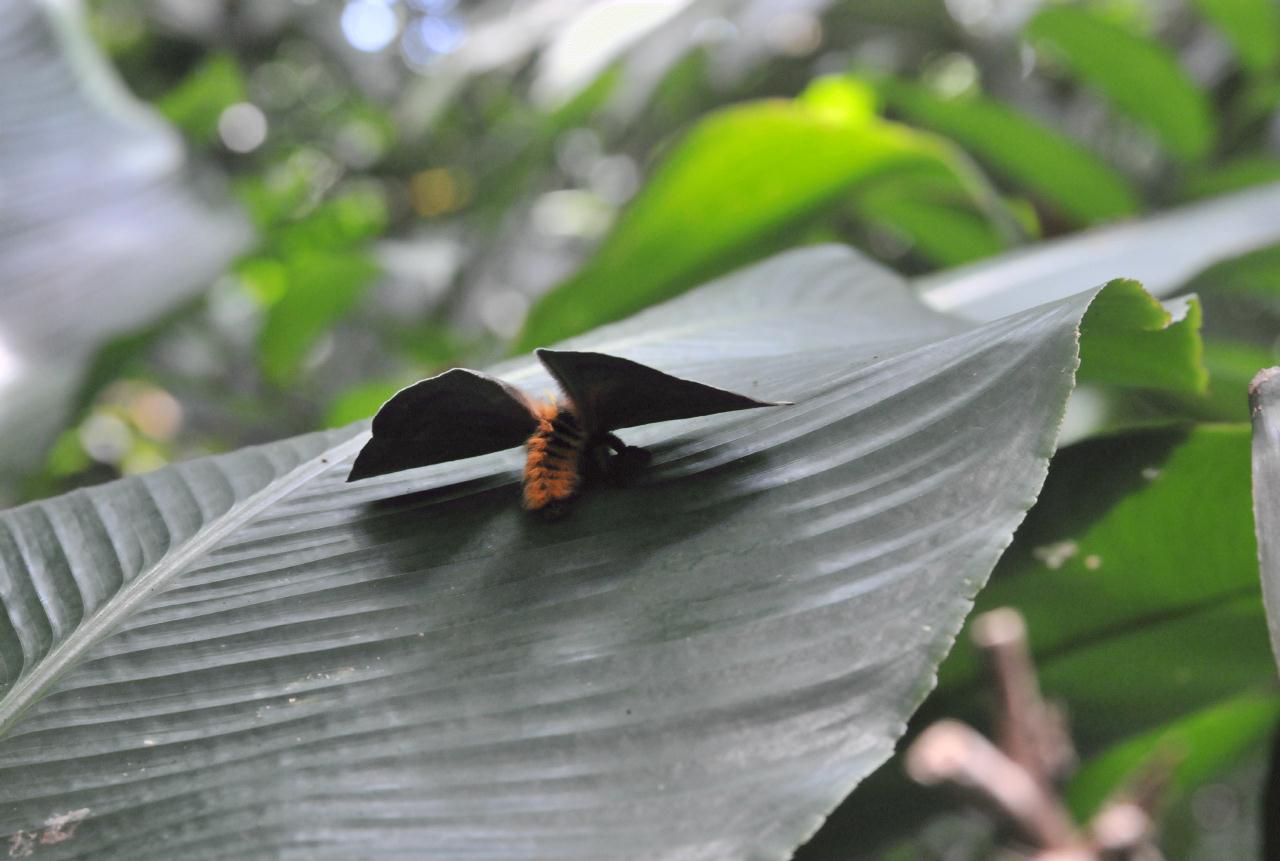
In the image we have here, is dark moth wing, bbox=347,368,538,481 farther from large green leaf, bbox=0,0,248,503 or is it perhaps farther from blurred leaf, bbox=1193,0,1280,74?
blurred leaf, bbox=1193,0,1280,74

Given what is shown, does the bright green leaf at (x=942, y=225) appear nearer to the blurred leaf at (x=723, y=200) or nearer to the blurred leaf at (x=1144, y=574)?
the blurred leaf at (x=723, y=200)

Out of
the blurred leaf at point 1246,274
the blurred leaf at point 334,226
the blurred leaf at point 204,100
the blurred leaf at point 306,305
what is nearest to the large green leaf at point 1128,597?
the blurred leaf at point 1246,274

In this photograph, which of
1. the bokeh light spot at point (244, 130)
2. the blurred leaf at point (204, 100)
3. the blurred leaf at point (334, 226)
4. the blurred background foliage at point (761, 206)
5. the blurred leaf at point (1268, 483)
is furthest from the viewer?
the bokeh light spot at point (244, 130)

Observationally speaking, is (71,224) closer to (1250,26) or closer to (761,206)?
(761,206)

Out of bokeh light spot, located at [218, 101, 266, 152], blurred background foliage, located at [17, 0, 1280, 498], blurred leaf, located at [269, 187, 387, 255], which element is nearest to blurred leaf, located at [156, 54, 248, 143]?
blurred background foliage, located at [17, 0, 1280, 498]

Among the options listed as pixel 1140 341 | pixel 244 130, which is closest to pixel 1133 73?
pixel 1140 341

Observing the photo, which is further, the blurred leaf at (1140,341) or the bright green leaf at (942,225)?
the bright green leaf at (942,225)

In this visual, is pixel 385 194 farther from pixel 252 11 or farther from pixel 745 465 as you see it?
pixel 745 465
